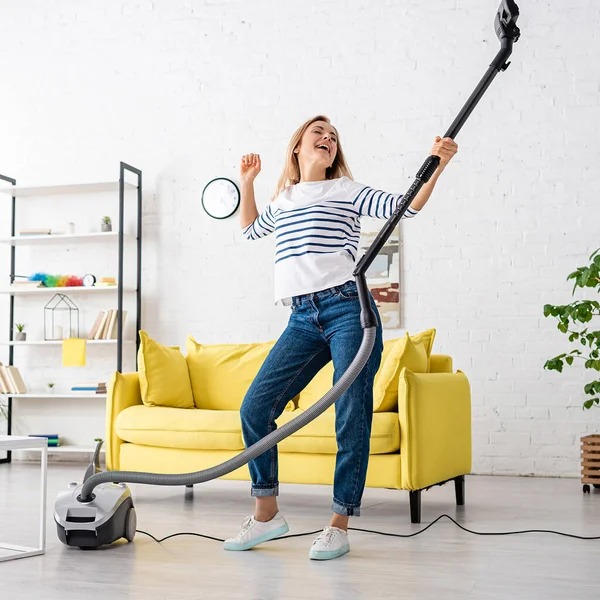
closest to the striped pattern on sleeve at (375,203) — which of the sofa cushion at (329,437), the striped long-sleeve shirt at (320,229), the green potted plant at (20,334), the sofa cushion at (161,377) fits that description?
the striped long-sleeve shirt at (320,229)

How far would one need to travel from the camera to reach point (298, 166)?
2699 millimetres

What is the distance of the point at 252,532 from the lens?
250cm

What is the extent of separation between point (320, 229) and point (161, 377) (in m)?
1.61

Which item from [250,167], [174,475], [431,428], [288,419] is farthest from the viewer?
[288,419]

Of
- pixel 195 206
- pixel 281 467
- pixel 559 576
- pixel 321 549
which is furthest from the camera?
pixel 195 206

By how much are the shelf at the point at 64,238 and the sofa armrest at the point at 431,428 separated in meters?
2.70

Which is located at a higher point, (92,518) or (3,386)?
(3,386)

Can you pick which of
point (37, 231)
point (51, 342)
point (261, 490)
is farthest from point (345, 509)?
point (37, 231)

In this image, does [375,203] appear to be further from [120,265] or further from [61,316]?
[61,316]

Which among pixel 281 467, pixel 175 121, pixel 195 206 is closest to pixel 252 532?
pixel 281 467

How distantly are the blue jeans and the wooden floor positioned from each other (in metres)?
0.22

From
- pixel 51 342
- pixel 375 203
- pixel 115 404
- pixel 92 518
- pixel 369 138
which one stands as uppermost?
pixel 369 138

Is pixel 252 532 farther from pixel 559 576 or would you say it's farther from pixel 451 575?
pixel 559 576

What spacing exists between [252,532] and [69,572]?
0.54m
